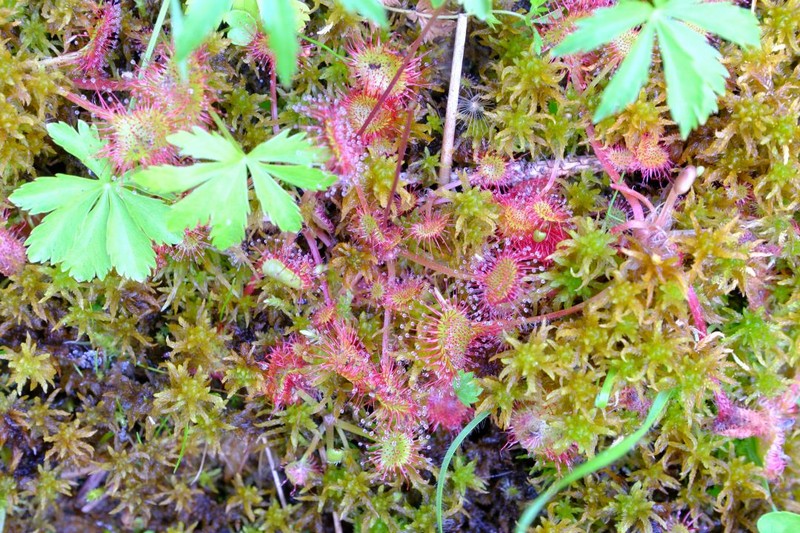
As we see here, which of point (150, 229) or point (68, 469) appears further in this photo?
point (68, 469)

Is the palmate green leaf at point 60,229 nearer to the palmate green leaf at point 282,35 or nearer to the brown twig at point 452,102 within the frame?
the palmate green leaf at point 282,35

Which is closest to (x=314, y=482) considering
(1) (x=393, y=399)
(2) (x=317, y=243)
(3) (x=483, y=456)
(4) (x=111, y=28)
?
(1) (x=393, y=399)

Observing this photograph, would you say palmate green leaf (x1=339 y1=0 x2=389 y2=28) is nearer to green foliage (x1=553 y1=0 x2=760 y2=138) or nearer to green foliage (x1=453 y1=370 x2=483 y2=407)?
green foliage (x1=553 y1=0 x2=760 y2=138)

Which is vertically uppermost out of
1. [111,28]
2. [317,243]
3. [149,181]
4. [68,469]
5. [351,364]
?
[111,28]

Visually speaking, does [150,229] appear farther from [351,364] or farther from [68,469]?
[68,469]

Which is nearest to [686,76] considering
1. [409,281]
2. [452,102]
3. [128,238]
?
[452,102]

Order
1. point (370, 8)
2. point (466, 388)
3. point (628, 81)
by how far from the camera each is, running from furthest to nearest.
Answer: point (466, 388), point (628, 81), point (370, 8)

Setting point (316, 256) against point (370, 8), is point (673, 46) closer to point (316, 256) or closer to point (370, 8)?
point (370, 8)
